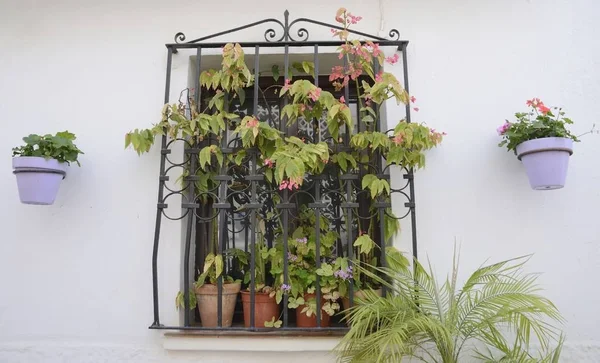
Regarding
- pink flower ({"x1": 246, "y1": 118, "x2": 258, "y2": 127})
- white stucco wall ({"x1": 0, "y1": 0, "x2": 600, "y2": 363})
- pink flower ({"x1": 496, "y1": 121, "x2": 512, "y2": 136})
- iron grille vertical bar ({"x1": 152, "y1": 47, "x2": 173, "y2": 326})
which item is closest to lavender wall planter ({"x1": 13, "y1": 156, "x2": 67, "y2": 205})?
white stucco wall ({"x1": 0, "y1": 0, "x2": 600, "y2": 363})

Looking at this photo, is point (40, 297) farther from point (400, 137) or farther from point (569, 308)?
point (569, 308)

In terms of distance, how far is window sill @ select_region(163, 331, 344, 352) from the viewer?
2.10 meters

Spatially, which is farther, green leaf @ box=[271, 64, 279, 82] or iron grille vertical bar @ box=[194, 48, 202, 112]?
green leaf @ box=[271, 64, 279, 82]

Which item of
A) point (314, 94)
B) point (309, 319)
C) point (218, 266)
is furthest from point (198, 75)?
point (309, 319)

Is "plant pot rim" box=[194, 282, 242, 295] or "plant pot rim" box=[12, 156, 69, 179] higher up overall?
"plant pot rim" box=[12, 156, 69, 179]

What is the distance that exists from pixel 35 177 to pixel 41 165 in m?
0.07

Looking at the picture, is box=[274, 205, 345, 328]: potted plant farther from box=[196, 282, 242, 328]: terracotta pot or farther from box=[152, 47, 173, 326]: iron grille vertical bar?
box=[152, 47, 173, 326]: iron grille vertical bar

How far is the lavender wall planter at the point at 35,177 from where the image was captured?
6.82ft

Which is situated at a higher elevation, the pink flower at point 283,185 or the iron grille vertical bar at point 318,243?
the pink flower at point 283,185

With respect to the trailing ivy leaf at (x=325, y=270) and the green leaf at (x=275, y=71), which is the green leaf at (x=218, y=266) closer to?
the trailing ivy leaf at (x=325, y=270)

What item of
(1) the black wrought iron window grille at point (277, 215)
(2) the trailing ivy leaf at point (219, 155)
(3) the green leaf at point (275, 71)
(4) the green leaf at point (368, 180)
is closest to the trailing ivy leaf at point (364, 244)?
(1) the black wrought iron window grille at point (277, 215)

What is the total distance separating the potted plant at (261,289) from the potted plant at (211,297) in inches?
2.9

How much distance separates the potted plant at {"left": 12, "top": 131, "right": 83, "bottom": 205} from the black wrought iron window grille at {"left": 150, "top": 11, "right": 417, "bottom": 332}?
486mm

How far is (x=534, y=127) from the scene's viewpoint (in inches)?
79.8
